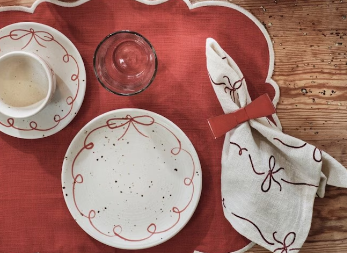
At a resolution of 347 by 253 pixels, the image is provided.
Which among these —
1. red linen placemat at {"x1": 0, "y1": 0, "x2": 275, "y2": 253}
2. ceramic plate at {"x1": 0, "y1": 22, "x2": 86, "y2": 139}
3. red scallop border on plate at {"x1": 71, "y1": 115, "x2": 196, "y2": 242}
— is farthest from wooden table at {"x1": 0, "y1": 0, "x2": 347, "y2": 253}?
ceramic plate at {"x1": 0, "y1": 22, "x2": 86, "y2": 139}

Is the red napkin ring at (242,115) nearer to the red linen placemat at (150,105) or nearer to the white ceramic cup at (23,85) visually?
the red linen placemat at (150,105)

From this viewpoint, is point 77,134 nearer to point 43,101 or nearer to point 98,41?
point 43,101

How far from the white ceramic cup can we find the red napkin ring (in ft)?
1.06

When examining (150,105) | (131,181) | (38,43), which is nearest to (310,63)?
(150,105)

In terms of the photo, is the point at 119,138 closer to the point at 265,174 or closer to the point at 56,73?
the point at 56,73

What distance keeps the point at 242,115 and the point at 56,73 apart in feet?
1.24

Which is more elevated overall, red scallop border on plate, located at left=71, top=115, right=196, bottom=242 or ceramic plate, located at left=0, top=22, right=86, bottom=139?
ceramic plate, located at left=0, top=22, right=86, bottom=139

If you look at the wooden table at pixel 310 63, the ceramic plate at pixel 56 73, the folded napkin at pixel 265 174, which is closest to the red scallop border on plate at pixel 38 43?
the ceramic plate at pixel 56 73

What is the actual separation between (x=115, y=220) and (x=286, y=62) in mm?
482

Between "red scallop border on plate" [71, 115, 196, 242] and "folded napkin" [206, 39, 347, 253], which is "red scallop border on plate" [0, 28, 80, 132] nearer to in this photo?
"red scallop border on plate" [71, 115, 196, 242]

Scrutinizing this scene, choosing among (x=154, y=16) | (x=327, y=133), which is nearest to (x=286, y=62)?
(x=327, y=133)

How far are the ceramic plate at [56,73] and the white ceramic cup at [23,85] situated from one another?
3cm

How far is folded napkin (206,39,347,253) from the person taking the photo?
0.83m

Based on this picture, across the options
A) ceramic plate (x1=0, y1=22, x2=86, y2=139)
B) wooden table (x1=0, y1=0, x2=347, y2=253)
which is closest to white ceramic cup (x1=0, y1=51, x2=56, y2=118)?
ceramic plate (x1=0, y1=22, x2=86, y2=139)
